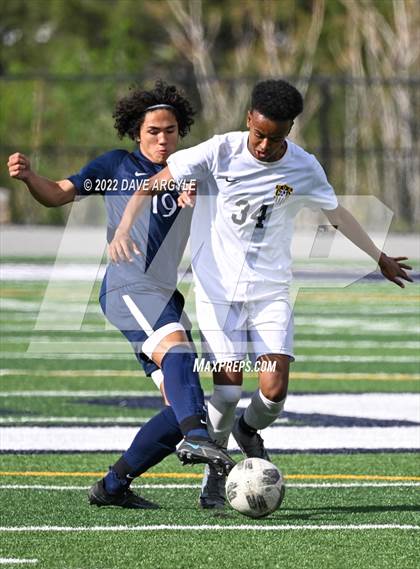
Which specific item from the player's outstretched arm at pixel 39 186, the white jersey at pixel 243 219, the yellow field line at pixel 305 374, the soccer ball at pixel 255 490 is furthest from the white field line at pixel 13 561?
the yellow field line at pixel 305 374

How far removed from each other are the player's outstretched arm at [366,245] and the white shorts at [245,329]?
464 mm

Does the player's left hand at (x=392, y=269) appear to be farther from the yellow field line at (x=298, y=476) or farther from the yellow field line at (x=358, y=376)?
the yellow field line at (x=358, y=376)

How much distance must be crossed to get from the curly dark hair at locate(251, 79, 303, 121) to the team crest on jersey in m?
0.34

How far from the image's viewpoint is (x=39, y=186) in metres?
6.18

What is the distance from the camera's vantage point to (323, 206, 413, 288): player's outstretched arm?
625cm

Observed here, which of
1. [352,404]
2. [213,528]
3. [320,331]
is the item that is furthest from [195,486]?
[320,331]

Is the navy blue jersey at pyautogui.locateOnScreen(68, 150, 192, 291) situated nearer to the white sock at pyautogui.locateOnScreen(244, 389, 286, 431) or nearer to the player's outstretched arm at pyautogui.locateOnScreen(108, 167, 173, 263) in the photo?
the player's outstretched arm at pyautogui.locateOnScreen(108, 167, 173, 263)

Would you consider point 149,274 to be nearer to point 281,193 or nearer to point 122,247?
point 122,247

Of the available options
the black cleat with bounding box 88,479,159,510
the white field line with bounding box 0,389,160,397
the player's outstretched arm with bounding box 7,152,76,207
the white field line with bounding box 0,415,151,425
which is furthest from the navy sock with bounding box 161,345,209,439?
the white field line with bounding box 0,389,160,397

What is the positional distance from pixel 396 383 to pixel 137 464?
5.06 metres

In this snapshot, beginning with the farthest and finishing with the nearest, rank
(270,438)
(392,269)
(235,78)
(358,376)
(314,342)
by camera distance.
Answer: (235,78), (314,342), (358,376), (270,438), (392,269)

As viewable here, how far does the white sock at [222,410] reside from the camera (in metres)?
6.06

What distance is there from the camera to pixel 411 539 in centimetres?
529

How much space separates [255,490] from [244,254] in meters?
1.16
